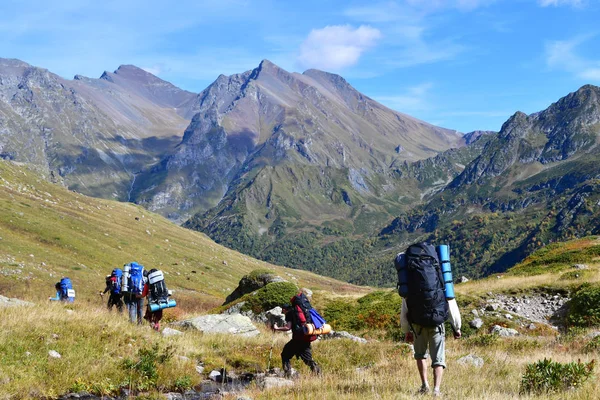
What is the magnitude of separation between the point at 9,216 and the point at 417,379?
71.6 metres

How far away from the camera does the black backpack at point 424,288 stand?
27.2 feet

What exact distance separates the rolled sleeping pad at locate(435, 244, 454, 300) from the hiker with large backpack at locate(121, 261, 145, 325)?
470 inches

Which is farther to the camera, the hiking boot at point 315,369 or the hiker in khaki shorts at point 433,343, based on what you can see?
the hiking boot at point 315,369

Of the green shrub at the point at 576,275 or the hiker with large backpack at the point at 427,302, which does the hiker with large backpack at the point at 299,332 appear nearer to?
the hiker with large backpack at the point at 427,302

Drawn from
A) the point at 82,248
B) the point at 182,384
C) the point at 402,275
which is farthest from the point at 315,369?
the point at 82,248

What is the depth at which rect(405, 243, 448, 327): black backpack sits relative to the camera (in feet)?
27.2

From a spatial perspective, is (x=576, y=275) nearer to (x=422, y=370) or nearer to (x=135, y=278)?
(x=422, y=370)

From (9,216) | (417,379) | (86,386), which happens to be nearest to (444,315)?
Answer: (417,379)

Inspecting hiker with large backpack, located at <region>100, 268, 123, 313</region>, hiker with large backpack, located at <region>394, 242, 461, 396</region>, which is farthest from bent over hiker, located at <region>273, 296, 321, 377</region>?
hiker with large backpack, located at <region>100, 268, 123, 313</region>

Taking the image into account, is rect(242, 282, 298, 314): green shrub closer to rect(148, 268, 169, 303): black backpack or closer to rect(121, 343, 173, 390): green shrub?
rect(148, 268, 169, 303): black backpack

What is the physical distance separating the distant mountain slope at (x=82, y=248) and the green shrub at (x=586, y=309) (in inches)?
1274

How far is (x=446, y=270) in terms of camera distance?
28.3ft

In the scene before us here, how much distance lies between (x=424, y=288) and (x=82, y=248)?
6869 centimetres

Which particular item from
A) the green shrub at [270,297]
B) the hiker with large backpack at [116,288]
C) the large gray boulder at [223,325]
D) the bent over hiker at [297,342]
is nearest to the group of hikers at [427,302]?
the bent over hiker at [297,342]
